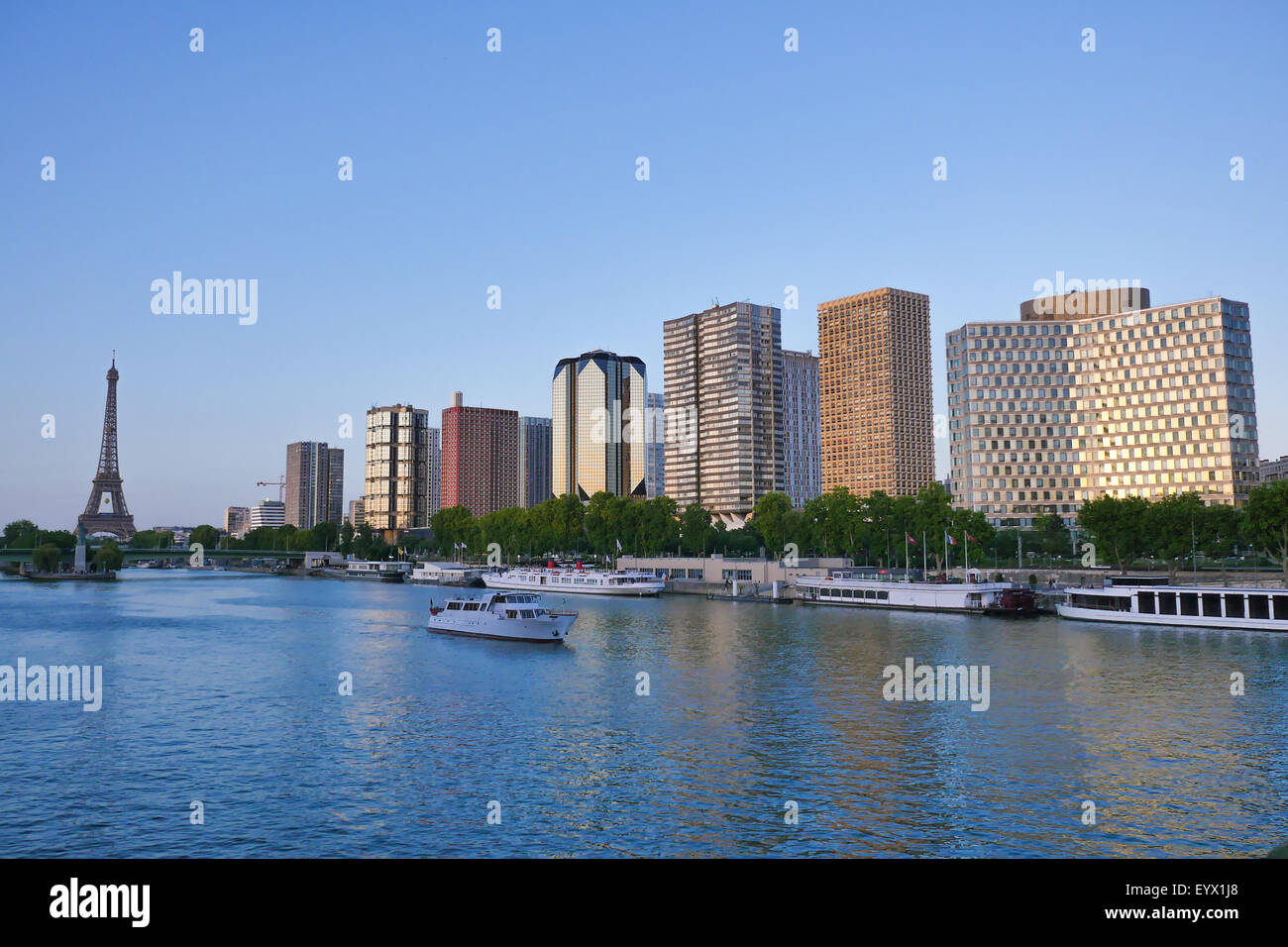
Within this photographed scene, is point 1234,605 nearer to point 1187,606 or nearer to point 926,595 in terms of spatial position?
point 1187,606

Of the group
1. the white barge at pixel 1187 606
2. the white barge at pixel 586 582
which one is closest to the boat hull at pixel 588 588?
the white barge at pixel 586 582

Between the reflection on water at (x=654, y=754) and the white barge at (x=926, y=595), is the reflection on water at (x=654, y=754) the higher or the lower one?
the lower one

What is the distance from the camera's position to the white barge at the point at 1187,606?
323ft

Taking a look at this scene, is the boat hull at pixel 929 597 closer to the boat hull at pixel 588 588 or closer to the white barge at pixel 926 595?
the white barge at pixel 926 595

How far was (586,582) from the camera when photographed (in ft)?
616

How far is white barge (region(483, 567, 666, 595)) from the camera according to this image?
589 ft

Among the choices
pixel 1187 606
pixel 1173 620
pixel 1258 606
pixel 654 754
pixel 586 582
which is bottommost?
pixel 654 754

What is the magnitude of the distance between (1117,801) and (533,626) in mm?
68593

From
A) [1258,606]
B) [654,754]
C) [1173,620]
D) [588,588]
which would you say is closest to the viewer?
[654,754]

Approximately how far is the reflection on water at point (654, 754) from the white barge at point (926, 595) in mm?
34582

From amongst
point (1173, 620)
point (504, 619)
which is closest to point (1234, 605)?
point (1173, 620)

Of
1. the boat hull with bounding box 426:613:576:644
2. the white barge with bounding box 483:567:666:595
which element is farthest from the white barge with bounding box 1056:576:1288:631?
the white barge with bounding box 483:567:666:595

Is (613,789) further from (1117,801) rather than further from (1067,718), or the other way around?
(1067,718)

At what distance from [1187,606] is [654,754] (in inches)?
3448
